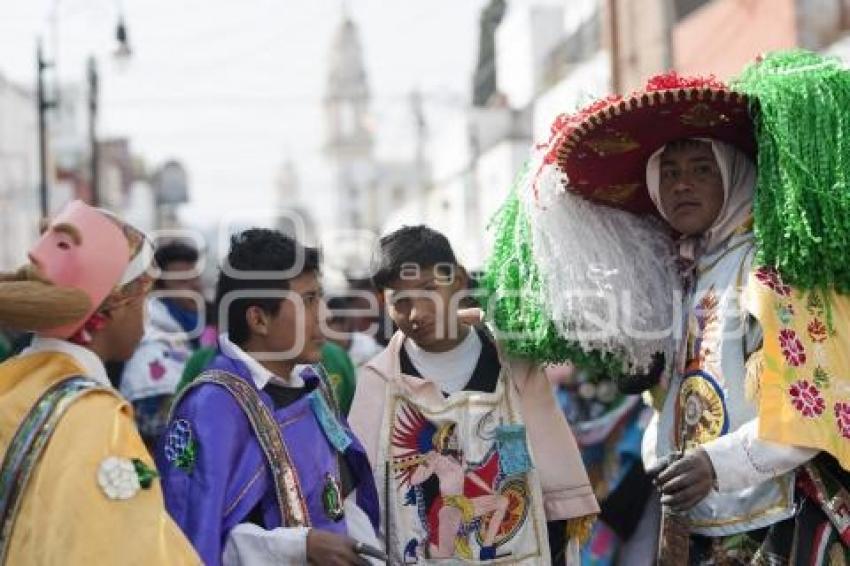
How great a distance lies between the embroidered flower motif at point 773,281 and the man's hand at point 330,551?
124 cm

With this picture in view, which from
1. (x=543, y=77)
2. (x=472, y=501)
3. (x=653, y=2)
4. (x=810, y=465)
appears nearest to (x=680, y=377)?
(x=810, y=465)

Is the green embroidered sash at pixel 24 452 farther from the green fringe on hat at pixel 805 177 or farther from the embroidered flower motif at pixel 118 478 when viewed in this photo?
the green fringe on hat at pixel 805 177

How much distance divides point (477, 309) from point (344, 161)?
101526 mm

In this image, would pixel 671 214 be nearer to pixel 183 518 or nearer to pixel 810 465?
pixel 810 465

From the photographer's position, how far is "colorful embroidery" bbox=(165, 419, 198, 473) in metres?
3.24

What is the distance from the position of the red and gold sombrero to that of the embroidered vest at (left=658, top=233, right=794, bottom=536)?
1.06 feet

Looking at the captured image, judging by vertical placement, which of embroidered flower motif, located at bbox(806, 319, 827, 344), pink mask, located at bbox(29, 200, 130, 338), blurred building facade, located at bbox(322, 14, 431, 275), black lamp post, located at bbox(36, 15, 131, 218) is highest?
blurred building facade, located at bbox(322, 14, 431, 275)

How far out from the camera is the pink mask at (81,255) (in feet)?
9.59

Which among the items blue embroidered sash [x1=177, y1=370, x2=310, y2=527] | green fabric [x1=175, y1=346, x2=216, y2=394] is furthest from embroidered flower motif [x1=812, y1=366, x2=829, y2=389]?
green fabric [x1=175, y1=346, x2=216, y2=394]

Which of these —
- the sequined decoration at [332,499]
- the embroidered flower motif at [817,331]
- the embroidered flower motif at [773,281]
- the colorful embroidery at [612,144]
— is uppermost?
the colorful embroidery at [612,144]

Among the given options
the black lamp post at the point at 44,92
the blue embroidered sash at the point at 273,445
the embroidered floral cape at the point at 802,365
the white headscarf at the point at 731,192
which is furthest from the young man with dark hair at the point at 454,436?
the black lamp post at the point at 44,92

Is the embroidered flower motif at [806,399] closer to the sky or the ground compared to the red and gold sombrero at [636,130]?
closer to the ground

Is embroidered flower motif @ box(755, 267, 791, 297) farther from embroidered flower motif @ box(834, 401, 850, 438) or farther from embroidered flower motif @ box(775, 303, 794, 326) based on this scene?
embroidered flower motif @ box(834, 401, 850, 438)

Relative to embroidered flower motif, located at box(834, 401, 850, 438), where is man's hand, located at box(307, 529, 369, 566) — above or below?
below
